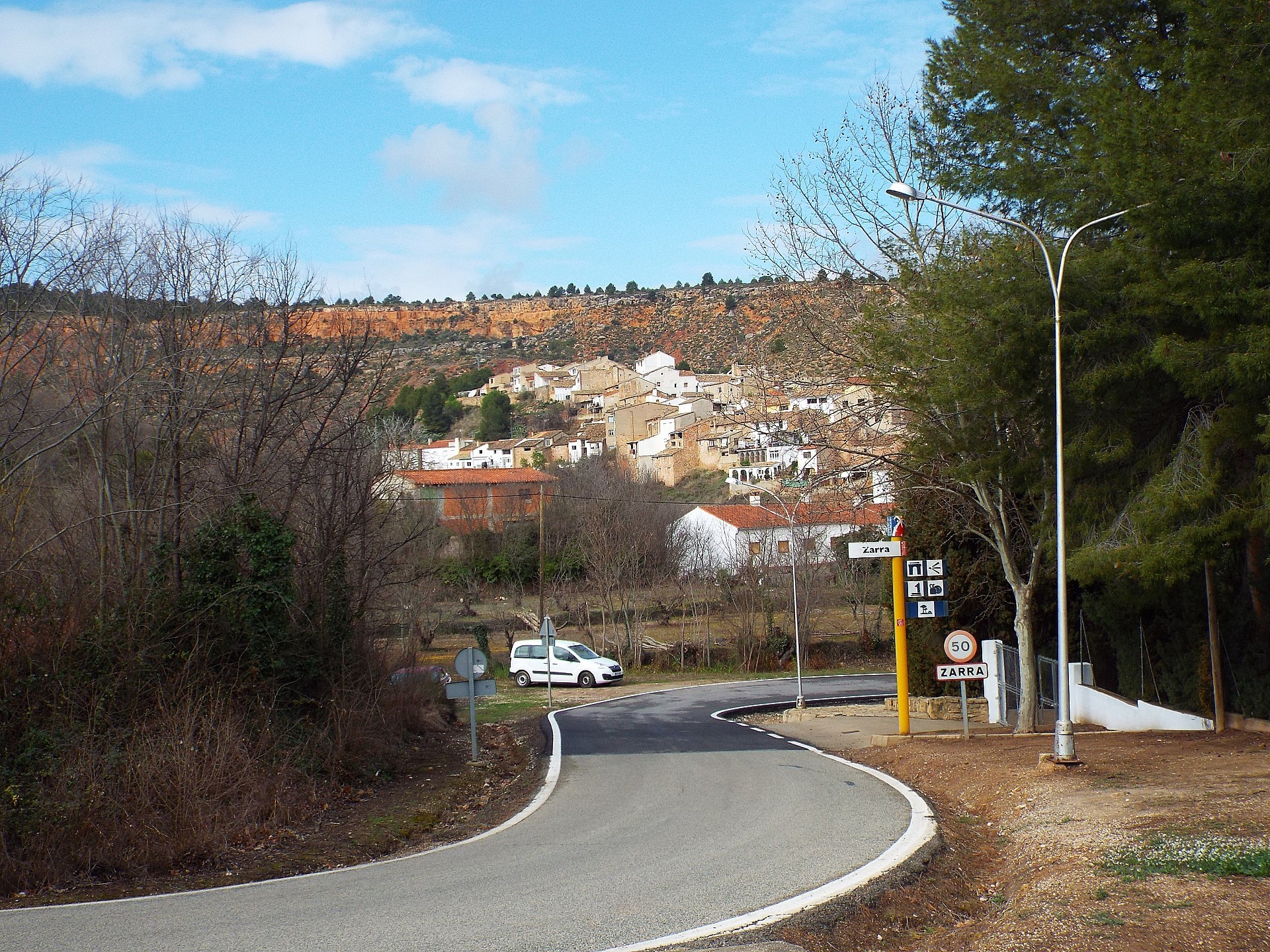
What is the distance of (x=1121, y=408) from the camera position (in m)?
16.0

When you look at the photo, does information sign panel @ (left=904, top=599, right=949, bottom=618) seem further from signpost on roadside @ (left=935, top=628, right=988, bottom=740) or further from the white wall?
the white wall

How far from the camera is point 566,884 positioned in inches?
339

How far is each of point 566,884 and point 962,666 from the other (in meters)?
9.83

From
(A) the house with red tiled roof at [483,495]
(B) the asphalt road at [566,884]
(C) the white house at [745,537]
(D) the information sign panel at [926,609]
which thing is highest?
(A) the house with red tiled roof at [483,495]

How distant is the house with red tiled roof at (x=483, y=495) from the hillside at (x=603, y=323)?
64960mm

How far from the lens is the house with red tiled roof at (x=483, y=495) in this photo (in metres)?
61.0

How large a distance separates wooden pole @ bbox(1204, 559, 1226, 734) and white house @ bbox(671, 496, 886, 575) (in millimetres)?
23214

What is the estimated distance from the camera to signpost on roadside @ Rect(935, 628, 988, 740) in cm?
1664

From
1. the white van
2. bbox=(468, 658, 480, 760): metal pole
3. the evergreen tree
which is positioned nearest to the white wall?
bbox=(468, 658, 480, 760): metal pole

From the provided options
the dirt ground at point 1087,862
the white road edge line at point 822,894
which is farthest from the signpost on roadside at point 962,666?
the white road edge line at point 822,894

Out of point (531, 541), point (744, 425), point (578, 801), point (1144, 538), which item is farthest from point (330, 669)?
point (531, 541)

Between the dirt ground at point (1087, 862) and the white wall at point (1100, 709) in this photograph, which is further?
the white wall at point (1100, 709)

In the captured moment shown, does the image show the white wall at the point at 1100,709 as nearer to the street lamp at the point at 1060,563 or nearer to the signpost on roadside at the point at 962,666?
the signpost on roadside at the point at 962,666

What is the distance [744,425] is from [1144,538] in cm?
791
